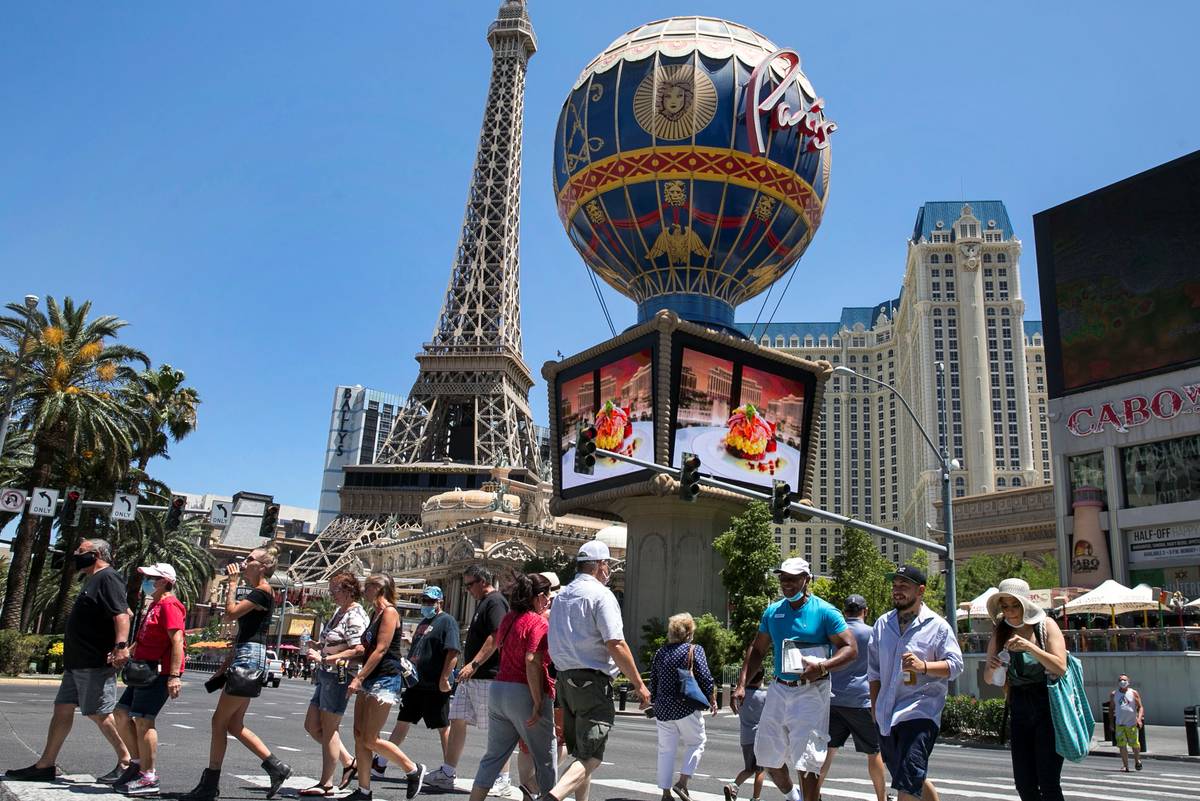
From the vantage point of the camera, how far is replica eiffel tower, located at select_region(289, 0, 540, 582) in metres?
87.4

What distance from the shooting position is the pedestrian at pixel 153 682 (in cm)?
724

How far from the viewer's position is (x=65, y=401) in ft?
94.0

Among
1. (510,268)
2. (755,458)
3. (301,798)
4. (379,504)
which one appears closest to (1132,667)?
(755,458)

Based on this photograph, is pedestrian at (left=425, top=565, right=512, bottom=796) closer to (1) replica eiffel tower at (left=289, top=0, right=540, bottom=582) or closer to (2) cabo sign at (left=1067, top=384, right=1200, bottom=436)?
(2) cabo sign at (left=1067, top=384, right=1200, bottom=436)

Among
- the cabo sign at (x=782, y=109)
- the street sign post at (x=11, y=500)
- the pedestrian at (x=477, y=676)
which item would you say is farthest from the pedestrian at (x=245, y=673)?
the cabo sign at (x=782, y=109)

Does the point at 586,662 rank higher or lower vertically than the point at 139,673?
higher

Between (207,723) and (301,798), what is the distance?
8.49 metres

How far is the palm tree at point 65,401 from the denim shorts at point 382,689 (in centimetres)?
2288

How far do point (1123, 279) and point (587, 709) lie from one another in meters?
45.1

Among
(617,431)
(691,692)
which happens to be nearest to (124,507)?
(617,431)

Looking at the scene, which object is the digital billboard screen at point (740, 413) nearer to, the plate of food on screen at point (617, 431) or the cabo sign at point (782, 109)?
the plate of food on screen at point (617, 431)

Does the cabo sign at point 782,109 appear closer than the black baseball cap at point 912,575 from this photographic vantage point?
No

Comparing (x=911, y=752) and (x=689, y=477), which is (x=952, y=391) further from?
(x=911, y=752)

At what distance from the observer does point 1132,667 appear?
94.0 feet
